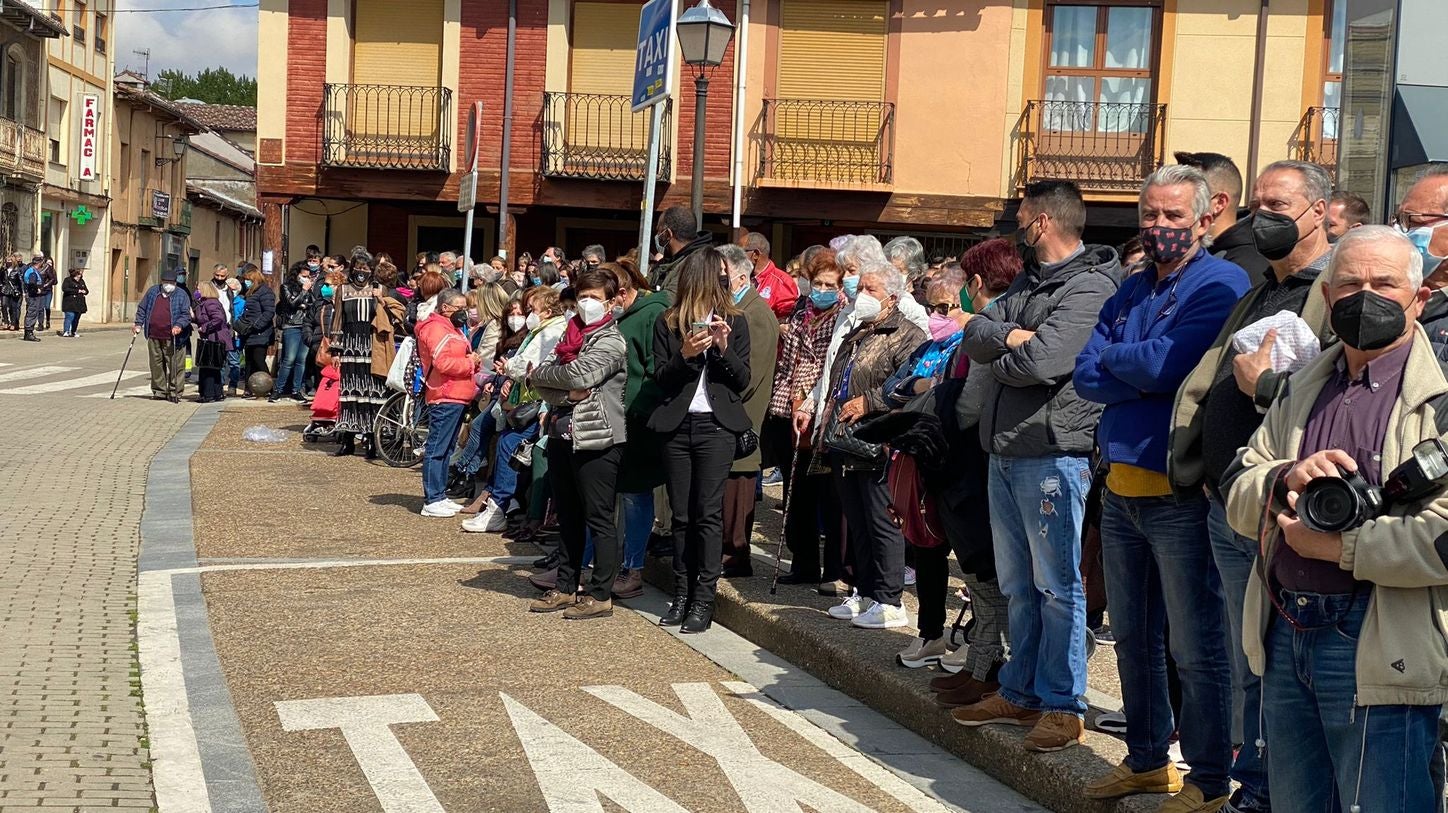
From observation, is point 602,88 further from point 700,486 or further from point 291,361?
point 700,486

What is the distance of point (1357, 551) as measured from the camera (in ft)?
10.5

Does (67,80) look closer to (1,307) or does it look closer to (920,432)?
(1,307)

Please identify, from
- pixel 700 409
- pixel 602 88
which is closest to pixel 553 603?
pixel 700 409

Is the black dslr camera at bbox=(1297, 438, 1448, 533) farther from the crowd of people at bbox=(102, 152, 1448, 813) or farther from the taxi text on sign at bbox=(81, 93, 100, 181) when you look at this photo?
the taxi text on sign at bbox=(81, 93, 100, 181)

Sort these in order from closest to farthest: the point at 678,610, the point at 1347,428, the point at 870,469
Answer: the point at 1347,428 → the point at 870,469 → the point at 678,610

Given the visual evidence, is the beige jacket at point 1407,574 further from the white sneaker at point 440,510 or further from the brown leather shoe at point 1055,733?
the white sneaker at point 440,510

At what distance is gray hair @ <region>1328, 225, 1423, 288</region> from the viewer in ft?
10.9

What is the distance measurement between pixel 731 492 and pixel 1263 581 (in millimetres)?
5181

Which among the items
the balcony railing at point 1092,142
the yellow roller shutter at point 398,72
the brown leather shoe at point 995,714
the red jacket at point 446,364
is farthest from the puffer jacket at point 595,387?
the yellow roller shutter at point 398,72

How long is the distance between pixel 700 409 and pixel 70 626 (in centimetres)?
324

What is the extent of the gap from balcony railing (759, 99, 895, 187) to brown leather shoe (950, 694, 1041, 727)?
56.1 feet

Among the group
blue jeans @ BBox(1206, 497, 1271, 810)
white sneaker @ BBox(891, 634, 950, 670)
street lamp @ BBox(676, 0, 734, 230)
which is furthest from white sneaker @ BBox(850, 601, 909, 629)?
street lamp @ BBox(676, 0, 734, 230)

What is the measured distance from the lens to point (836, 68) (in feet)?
73.8

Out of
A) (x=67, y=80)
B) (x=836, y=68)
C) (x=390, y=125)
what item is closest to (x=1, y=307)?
(x=67, y=80)
